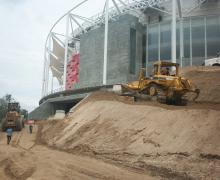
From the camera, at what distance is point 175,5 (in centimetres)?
3975

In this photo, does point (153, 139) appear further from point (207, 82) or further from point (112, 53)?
point (112, 53)

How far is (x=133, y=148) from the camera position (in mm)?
14992

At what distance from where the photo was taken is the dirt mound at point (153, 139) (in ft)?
40.6

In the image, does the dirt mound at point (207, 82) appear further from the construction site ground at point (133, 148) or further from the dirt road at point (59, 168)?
the dirt road at point (59, 168)

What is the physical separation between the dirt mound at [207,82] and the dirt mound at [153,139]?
5090 mm

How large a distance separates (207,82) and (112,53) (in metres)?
21.5

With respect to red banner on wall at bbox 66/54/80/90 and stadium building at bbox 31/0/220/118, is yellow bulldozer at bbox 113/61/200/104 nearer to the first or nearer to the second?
stadium building at bbox 31/0/220/118

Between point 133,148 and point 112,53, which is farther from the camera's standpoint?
point 112,53

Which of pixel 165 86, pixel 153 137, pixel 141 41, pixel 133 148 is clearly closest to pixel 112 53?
pixel 141 41

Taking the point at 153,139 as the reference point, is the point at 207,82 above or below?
above

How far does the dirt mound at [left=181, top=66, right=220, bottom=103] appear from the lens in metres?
23.2

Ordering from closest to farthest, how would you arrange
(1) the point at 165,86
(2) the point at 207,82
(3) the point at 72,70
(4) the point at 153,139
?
(4) the point at 153,139 < (1) the point at 165,86 < (2) the point at 207,82 < (3) the point at 72,70

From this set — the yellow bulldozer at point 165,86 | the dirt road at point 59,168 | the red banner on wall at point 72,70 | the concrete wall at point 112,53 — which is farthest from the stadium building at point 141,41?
the dirt road at point 59,168

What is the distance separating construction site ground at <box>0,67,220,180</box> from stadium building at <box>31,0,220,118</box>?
18.9 m
